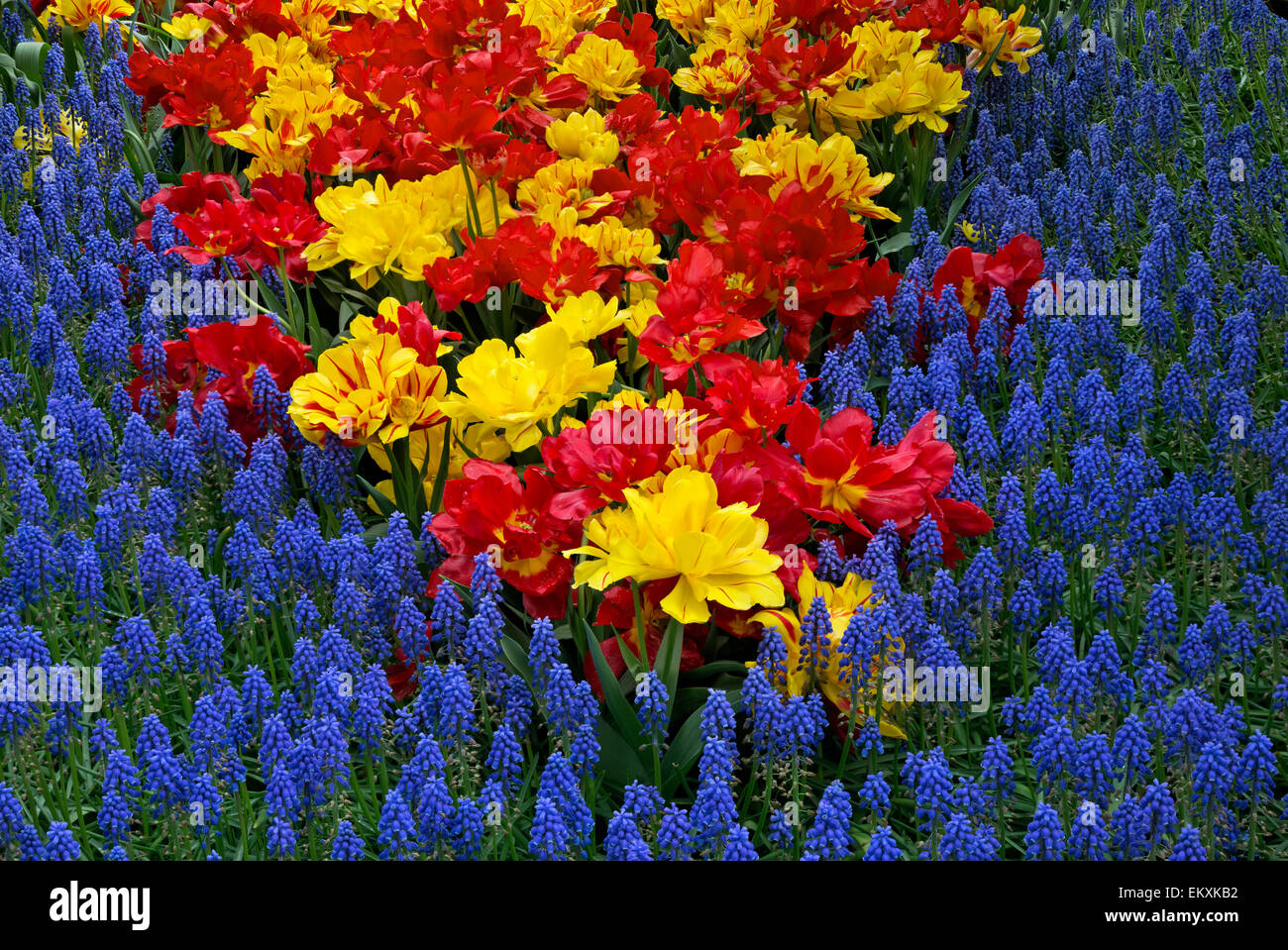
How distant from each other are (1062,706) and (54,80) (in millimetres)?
4616

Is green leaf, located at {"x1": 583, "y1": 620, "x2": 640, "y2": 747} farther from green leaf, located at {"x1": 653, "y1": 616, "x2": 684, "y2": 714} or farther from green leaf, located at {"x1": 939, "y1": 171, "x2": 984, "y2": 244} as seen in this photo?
green leaf, located at {"x1": 939, "y1": 171, "x2": 984, "y2": 244}

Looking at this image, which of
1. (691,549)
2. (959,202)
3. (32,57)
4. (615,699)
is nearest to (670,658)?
(615,699)

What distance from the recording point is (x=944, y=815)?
2279mm

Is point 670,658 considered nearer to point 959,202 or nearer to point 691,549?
point 691,549

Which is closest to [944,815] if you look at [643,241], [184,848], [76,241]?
[184,848]

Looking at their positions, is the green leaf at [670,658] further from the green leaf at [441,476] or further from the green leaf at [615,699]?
the green leaf at [441,476]

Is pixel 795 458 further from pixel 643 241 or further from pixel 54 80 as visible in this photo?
pixel 54 80

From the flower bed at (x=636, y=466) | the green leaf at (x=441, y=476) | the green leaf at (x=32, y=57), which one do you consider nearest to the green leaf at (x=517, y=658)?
the flower bed at (x=636, y=466)

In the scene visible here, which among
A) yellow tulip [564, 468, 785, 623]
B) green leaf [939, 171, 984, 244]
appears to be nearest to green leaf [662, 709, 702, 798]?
yellow tulip [564, 468, 785, 623]

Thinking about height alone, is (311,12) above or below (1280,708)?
above

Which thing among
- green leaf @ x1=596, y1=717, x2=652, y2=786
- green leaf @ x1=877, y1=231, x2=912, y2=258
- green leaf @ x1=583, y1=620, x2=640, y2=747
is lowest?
green leaf @ x1=596, y1=717, x2=652, y2=786

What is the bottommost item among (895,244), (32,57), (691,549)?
(691,549)

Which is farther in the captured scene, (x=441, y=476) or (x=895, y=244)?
(x=895, y=244)

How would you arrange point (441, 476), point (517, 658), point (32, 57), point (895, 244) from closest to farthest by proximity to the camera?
1. point (517, 658)
2. point (441, 476)
3. point (895, 244)
4. point (32, 57)
